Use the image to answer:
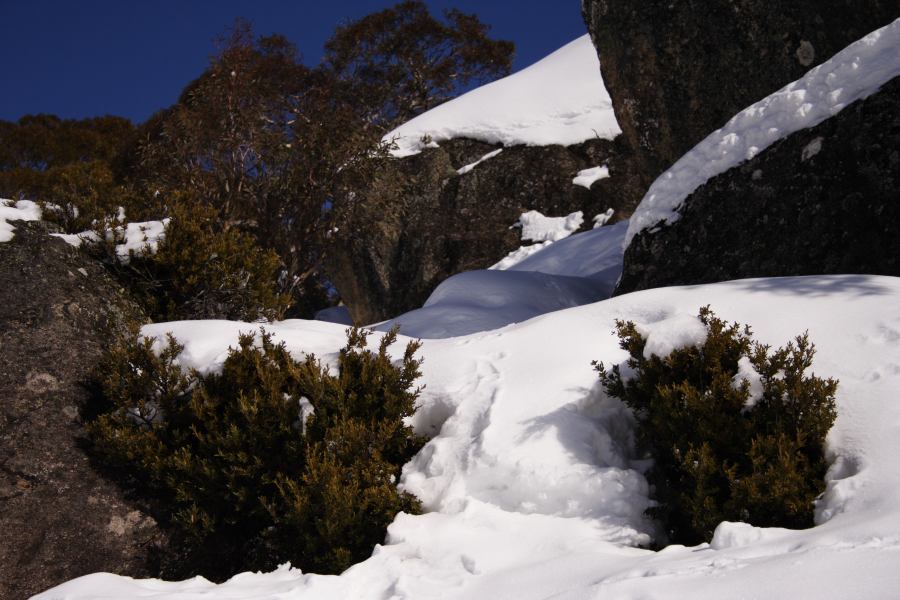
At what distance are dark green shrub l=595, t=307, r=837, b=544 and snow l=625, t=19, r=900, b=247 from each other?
201 cm

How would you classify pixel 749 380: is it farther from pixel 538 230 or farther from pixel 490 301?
pixel 538 230

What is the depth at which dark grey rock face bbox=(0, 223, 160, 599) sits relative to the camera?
9.50 ft

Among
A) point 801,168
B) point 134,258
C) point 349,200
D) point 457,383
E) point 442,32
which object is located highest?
point 442,32

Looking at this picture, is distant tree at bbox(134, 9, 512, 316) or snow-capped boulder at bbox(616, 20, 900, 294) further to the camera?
distant tree at bbox(134, 9, 512, 316)

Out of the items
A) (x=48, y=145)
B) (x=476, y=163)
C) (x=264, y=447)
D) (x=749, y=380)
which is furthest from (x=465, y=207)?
(x=48, y=145)

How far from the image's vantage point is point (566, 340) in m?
3.55

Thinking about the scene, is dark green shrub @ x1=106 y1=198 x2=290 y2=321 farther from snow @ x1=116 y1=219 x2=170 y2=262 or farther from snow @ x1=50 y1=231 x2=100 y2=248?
snow @ x1=50 y1=231 x2=100 y2=248

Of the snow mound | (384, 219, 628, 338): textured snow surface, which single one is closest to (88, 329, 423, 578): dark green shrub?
(384, 219, 628, 338): textured snow surface

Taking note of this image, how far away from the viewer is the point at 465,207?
11609mm

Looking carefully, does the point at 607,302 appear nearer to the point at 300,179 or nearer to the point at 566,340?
the point at 566,340

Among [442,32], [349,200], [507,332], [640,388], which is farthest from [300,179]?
[442,32]

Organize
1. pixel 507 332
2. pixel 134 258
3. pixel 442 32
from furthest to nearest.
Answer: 1. pixel 442 32
2. pixel 134 258
3. pixel 507 332

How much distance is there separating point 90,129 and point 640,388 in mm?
26915

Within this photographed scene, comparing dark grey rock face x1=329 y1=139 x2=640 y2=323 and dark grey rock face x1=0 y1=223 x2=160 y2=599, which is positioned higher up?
dark grey rock face x1=329 y1=139 x2=640 y2=323
